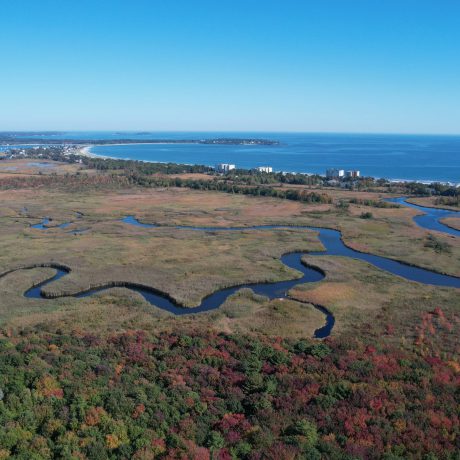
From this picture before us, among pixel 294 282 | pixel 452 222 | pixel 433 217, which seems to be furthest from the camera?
pixel 433 217

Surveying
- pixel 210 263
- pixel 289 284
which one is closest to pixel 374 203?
pixel 210 263

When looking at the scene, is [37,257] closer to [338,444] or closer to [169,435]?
[169,435]

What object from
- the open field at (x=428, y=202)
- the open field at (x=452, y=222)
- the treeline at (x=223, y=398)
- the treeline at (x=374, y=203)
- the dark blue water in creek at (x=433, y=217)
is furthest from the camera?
the treeline at (x=374, y=203)

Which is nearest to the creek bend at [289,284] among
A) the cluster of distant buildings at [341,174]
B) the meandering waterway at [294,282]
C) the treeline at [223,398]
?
the meandering waterway at [294,282]

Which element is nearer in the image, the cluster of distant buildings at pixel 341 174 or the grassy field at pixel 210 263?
the grassy field at pixel 210 263

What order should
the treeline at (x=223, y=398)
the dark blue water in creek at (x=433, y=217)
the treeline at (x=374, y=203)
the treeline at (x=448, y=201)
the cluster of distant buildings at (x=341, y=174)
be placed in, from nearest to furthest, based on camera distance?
A: the treeline at (x=223, y=398) < the dark blue water in creek at (x=433, y=217) < the treeline at (x=374, y=203) < the treeline at (x=448, y=201) < the cluster of distant buildings at (x=341, y=174)

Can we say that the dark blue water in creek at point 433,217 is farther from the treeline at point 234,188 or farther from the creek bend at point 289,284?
the creek bend at point 289,284

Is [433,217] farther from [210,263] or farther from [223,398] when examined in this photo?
[223,398]

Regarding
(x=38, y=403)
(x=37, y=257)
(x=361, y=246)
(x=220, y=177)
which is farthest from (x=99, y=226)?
→ (x=220, y=177)

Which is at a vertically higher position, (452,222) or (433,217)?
(452,222)

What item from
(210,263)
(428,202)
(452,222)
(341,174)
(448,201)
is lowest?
(210,263)
